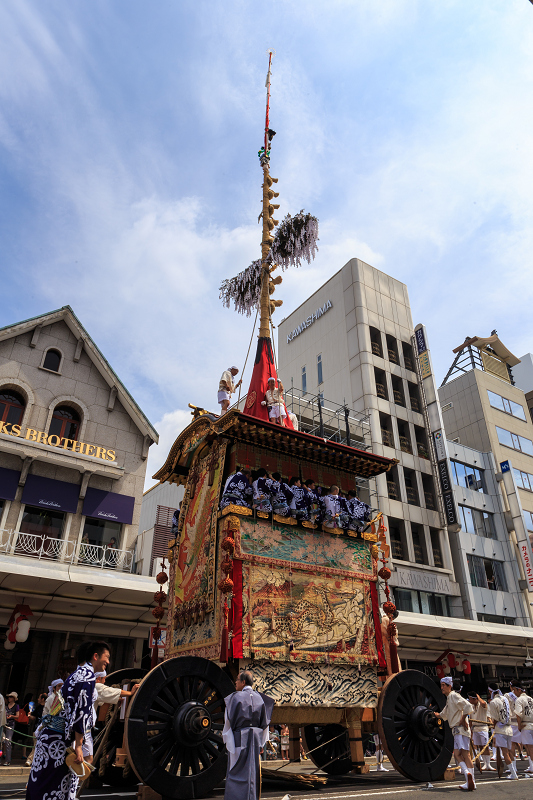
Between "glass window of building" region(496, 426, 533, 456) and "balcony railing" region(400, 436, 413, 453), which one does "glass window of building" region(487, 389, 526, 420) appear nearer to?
"glass window of building" region(496, 426, 533, 456)

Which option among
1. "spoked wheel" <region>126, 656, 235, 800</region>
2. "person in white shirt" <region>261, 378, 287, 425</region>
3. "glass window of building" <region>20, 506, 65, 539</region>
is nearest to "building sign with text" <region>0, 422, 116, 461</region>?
"glass window of building" <region>20, 506, 65, 539</region>

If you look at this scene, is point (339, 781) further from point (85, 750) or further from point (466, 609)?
point (466, 609)

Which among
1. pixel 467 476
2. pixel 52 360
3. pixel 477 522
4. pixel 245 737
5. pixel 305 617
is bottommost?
pixel 245 737

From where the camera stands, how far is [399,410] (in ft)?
112

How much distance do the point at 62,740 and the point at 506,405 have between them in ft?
134

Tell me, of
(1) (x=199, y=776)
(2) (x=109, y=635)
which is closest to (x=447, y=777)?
(1) (x=199, y=776)

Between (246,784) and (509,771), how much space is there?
915 centimetres

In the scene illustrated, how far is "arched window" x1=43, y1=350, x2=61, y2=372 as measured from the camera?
22000mm

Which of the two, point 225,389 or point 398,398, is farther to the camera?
point 398,398

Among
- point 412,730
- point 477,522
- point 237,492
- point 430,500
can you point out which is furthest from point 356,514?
point 477,522

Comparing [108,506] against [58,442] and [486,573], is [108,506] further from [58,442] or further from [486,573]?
[486,573]

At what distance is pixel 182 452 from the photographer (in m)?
11.7

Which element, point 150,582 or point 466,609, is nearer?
point 150,582

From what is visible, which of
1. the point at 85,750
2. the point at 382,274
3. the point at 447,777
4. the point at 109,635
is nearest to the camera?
the point at 85,750
